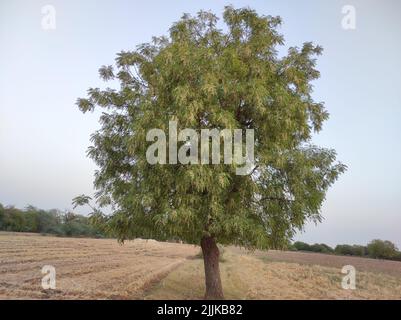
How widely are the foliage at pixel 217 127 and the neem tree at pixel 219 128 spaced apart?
1.7 inches

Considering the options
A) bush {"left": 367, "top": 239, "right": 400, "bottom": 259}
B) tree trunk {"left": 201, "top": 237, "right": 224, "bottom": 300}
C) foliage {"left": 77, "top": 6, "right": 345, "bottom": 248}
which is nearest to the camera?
foliage {"left": 77, "top": 6, "right": 345, "bottom": 248}

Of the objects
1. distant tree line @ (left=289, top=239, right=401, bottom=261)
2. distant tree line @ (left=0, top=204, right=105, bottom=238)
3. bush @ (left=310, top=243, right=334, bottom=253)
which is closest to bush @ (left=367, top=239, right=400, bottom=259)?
distant tree line @ (left=289, top=239, right=401, bottom=261)

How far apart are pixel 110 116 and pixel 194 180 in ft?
19.9

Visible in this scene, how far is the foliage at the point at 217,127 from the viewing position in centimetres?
1450

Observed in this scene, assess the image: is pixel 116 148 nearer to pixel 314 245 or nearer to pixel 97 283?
pixel 97 283

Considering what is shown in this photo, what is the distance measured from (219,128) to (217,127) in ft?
0.35

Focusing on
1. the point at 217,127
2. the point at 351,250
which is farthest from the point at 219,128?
the point at 351,250

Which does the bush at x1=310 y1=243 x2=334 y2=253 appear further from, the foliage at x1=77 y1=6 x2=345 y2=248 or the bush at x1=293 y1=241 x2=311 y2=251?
the foliage at x1=77 y1=6 x2=345 y2=248

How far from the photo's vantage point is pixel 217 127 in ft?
49.1

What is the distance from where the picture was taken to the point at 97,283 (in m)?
21.3

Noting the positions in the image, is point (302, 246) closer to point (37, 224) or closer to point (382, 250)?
point (382, 250)

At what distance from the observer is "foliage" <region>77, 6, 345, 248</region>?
14495 millimetres

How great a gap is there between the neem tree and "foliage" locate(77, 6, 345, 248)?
4 centimetres
